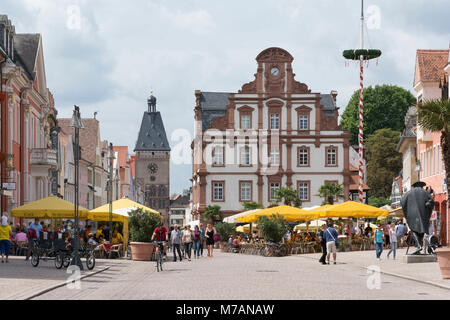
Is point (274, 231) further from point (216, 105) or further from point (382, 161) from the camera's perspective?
point (382, 161)

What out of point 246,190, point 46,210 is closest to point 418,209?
point 46,210

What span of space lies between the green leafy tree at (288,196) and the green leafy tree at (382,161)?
15.5 m

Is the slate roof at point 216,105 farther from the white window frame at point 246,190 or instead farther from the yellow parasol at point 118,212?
the yellow parasol at point 118,212

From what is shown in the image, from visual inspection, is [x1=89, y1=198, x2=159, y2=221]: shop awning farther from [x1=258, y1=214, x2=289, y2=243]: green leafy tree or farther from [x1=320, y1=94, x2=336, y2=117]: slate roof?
[x1=320, y1=94, x2=336, y2=117]: slate roof

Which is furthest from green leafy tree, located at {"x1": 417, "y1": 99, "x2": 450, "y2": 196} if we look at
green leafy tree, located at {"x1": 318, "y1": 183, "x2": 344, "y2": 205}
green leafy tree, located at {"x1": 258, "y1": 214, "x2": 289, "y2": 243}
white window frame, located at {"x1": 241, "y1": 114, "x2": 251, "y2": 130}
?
white window frame, located at {"x1": 241, "y1": 114, "x2": 251, "y2": 130}

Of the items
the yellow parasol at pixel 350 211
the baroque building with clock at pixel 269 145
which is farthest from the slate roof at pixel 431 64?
the baroque building with clock at pixel 269 145

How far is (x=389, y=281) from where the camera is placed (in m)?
22.7

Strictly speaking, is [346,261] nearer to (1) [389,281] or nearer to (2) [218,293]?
(1) [389,281]

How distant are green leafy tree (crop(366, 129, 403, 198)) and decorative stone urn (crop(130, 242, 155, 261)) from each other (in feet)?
196

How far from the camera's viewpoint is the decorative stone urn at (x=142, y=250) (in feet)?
120

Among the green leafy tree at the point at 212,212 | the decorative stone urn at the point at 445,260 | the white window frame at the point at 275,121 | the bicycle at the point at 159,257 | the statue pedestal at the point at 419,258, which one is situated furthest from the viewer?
the white window frame at the point at 275,121

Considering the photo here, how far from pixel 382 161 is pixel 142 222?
65481 mm
